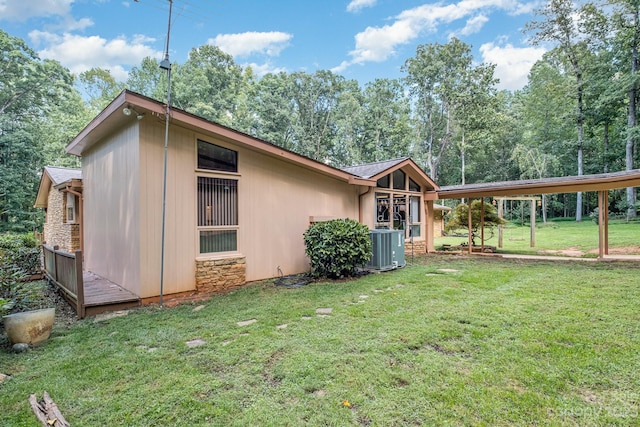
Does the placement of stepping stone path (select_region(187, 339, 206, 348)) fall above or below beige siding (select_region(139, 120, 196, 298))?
below

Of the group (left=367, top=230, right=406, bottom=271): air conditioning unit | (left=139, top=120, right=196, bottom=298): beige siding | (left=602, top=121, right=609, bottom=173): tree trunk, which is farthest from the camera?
(left=602, top=121, right=609, bottom=173): tree trunk

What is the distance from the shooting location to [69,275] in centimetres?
507

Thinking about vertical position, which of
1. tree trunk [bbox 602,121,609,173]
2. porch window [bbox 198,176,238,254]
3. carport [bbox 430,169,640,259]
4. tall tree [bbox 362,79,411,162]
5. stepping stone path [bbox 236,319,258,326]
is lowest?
stepping stone path [bbox 236,319,258,326]

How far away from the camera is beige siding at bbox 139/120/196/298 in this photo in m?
5.26

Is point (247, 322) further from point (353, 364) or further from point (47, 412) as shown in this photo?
point (47, 412)

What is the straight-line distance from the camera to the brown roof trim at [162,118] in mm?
5004

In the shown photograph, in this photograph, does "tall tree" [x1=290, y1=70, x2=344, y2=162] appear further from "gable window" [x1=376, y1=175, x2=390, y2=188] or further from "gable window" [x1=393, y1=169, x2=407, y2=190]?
"gable window" [x1=376, y1=175, x2=390, y2=188]

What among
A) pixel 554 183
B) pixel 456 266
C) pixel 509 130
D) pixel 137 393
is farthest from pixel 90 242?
pixel 509 130

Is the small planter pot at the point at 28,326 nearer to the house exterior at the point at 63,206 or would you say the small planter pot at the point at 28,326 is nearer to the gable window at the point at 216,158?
the gable window at the point at 216,158

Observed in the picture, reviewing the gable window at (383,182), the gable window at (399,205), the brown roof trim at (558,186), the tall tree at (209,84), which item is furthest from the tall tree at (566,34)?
the tall tree at (209,84)

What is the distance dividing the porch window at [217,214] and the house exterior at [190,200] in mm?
20

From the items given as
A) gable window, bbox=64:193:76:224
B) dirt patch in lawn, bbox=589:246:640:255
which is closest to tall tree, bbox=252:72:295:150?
gable window, bbox=64:193:76:224

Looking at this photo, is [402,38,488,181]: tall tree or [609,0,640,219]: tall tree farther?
[402,38,488,181]: tall tree

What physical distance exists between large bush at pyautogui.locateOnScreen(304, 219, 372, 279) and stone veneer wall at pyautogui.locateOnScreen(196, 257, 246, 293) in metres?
1.58
